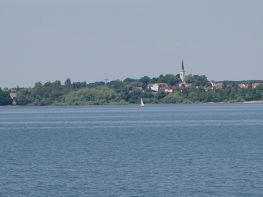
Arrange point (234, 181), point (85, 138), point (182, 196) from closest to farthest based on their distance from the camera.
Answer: point (182, 196)
point (234, 181)
point (85, 138)

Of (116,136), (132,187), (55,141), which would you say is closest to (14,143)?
(55,141)

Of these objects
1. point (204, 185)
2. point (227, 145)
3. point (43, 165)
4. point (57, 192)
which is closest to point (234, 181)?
point (204, 185)

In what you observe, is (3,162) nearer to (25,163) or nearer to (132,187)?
(25,163)

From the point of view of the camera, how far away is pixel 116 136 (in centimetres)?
8119

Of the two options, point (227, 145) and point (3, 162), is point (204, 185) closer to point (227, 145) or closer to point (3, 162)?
point (3, 162)

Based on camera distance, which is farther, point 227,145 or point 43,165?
point 227,145

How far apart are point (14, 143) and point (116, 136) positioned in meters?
11.5

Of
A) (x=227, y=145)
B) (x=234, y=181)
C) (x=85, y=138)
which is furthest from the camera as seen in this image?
(x=85, y=138)

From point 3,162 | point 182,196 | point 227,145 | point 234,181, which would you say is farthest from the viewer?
point 227,145

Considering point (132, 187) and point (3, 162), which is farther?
point (3, 162)

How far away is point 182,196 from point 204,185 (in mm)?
2700

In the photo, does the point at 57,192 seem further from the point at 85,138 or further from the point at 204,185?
the point at 85,138

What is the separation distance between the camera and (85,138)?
78.1 metres

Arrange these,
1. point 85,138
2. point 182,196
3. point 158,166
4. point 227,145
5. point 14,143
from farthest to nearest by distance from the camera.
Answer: point 85,138, point 14,143, point 227,145, point 158,166, point 182,196
